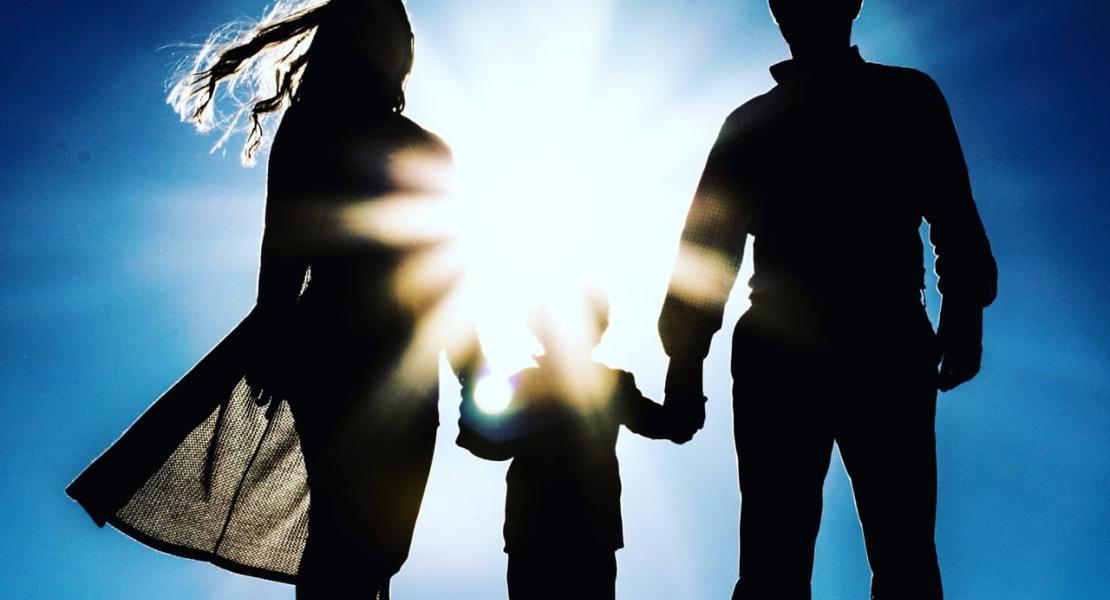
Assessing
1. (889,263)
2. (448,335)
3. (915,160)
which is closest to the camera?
(889,263)

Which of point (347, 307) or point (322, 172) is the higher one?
point (322, 172)

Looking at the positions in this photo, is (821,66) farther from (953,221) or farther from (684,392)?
(684,392)

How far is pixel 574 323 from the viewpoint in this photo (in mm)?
3682

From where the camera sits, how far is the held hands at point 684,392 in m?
2.73

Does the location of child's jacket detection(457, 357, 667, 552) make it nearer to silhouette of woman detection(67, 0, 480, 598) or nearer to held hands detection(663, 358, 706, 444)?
held hands detection(663, 358, 706, 444)

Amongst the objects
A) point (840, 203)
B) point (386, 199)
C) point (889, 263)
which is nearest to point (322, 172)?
point (386, 199)

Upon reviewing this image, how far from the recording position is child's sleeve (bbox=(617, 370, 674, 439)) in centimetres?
350

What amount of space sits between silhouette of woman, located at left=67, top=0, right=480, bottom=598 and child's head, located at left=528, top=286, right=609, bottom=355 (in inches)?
25.3

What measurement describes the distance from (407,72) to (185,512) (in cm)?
223

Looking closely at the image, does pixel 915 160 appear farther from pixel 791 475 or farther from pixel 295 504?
pixel 295 504

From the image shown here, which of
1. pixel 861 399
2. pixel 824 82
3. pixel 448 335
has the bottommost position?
pixel 861 399

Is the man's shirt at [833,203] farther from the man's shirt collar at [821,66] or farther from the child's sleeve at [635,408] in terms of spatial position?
the child's sleeve at [635,408]

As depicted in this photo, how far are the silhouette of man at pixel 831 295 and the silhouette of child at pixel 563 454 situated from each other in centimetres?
63

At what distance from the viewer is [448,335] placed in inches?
120
